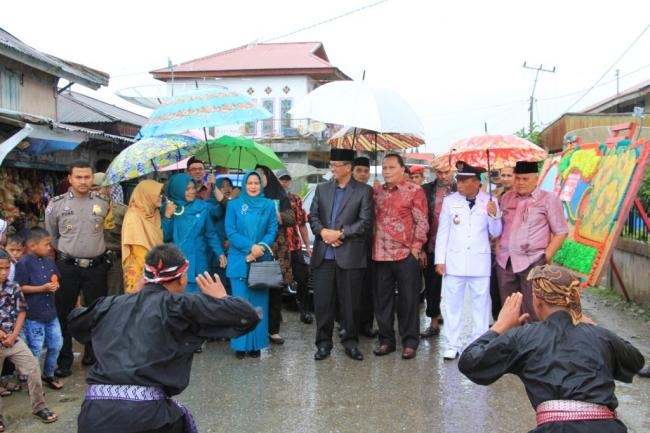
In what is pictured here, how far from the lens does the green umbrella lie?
7.32 meters

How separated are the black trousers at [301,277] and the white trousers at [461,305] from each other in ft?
6.96

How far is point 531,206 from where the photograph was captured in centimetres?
568

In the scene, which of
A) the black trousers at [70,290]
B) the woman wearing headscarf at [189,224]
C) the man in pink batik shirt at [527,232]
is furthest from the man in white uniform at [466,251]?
the black trousers at [70,290]

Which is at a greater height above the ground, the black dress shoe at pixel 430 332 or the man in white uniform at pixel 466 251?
the man in white uniform at pixel 466 251

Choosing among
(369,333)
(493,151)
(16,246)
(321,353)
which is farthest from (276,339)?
(493,151)

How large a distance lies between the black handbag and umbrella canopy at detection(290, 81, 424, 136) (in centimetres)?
153

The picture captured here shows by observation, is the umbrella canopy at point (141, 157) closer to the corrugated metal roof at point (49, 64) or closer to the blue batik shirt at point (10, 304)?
the blue batik shirt at point (10, 304)

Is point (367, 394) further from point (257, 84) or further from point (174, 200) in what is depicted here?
point (257, 84)

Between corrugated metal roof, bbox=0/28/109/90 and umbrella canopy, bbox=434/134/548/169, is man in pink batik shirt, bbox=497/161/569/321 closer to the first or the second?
umbrella canopy, bbox=434/134/548/169

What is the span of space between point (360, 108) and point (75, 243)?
287 cm

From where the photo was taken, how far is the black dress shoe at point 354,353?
6.05m

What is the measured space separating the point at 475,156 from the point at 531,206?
3.67 ft

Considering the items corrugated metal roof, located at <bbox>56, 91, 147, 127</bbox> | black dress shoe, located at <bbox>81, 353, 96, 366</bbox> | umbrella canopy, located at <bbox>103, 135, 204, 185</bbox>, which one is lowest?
black dress shoe, located at <bbox>81, 353, 96, 366</bbox>

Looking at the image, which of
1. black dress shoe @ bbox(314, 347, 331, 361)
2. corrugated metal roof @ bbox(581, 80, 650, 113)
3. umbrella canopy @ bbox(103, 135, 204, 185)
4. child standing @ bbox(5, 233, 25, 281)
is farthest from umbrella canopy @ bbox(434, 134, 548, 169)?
corrugated metal roof @ bbox(581, 80, 650, 113)
